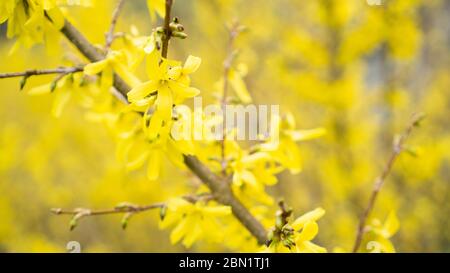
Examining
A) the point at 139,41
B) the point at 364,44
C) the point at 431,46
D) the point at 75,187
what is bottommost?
the point at 139,41

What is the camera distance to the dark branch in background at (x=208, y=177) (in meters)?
1.39

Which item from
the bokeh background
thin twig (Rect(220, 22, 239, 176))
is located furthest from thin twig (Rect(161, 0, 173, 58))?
the bokeh background

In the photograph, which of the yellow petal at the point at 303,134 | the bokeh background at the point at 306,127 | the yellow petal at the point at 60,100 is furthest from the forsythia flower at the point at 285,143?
the bokeh background at the point at 306,127

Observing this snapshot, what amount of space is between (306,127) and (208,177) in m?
3.93

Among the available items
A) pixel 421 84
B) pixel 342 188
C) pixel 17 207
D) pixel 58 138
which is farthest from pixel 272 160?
pixel 421 84

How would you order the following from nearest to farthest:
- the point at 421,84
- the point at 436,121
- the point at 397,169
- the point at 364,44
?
the point at 364,44 < the point at 397,169 < the point at 436,121 < the point at 421,84

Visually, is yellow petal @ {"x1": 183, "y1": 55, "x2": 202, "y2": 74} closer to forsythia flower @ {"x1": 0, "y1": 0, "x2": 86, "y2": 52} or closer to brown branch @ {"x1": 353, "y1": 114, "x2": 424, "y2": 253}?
forsythia flower @ {"x1": 0, "y1": 0, "x2": 86, "y2": 52}

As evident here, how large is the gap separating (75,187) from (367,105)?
3.90 metres

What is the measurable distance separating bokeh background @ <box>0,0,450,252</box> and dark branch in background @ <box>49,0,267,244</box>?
1.35 metres

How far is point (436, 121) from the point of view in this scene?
5.83 meters

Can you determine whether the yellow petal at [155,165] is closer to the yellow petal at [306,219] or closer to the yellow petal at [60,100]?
the yellow petal at [60,100]

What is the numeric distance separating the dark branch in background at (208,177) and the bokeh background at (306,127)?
4.44ft

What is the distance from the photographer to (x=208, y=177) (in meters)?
1.44
